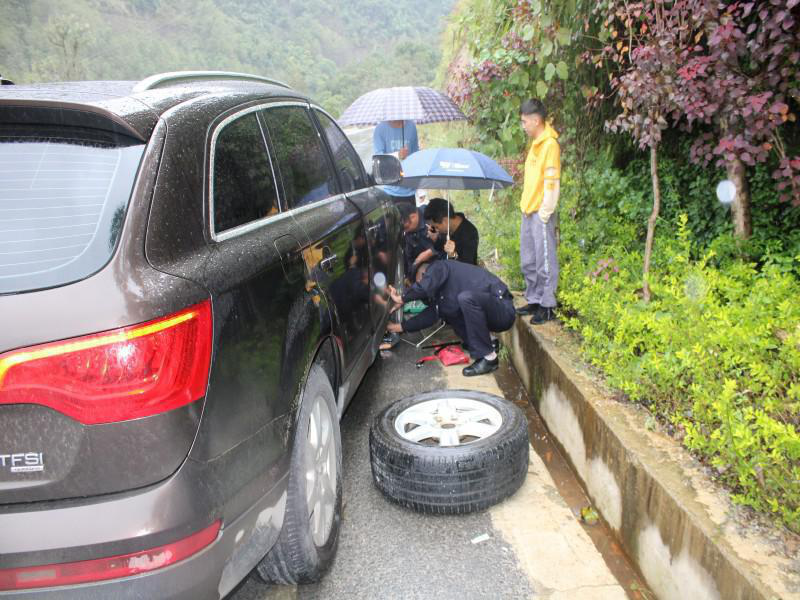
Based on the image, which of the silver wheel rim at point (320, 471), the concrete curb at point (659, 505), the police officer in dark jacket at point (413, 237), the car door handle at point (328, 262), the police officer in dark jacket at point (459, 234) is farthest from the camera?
the police officer in dark jacket at point (413, 237)

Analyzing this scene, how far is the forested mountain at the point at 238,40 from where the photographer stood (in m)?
56.3

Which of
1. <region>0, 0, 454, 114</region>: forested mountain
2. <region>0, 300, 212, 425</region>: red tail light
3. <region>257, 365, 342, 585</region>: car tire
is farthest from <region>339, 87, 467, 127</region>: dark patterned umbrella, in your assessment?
<region>0, 0, 454, 114</region>: forested mountain

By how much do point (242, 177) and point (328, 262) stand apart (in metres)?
0.65

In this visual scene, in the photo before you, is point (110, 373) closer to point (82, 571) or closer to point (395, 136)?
point (82, 571)

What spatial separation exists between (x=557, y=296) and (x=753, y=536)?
2.77m

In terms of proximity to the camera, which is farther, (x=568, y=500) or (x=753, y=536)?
(x=568, y=500)

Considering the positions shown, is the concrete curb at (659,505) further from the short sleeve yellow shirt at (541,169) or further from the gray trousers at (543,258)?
the short sleeve yellow shirt at (541,169)

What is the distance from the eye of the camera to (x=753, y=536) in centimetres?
206

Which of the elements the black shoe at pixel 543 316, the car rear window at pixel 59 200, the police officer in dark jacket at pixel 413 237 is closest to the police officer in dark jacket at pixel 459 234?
the police officer in dark jacket at pixel 413 237

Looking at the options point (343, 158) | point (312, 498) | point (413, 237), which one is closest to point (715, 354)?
point (312, 498)

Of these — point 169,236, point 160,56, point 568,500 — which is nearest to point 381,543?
point 568,500

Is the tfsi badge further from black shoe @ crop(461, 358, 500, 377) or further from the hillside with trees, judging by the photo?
black shoe @ crop(461, 358, 500, 377)

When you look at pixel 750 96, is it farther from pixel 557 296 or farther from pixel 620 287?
pixel 557 296

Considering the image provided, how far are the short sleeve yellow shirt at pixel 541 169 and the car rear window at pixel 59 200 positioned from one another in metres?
3.28
